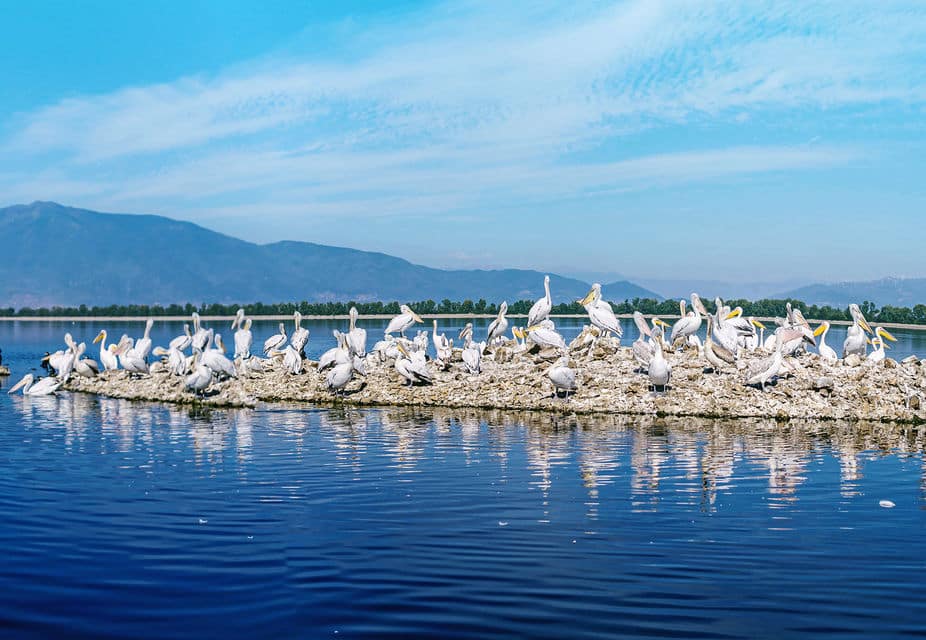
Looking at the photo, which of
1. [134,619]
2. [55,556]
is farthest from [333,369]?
[134,619]

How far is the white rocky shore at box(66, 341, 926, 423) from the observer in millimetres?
23266

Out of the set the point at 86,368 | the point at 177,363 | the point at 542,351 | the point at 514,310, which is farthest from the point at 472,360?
the point at 514,310

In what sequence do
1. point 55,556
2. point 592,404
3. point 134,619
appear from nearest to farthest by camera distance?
point 134,619, point 55,556, point 592,404

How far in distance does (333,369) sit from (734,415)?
1160 centimetres

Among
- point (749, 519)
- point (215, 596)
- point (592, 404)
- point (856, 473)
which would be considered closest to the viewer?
point (215, 596)

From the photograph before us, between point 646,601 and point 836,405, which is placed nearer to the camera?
point 646,601

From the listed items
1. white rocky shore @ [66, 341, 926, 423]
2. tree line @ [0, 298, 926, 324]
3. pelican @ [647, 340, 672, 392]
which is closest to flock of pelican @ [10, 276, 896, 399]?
pelican @ [647, 340, 672, 392]

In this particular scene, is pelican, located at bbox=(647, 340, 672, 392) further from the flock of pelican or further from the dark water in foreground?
the dark water in foreground

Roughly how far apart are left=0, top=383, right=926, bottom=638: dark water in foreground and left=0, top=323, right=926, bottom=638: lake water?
4cm

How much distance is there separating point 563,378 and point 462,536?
14.1 metres

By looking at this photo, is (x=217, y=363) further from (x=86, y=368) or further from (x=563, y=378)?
(x=563, y=378)

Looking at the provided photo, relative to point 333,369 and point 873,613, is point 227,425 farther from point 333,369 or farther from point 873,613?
point 873,613

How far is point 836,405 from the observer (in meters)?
23.2

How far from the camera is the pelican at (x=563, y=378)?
24.6 m
